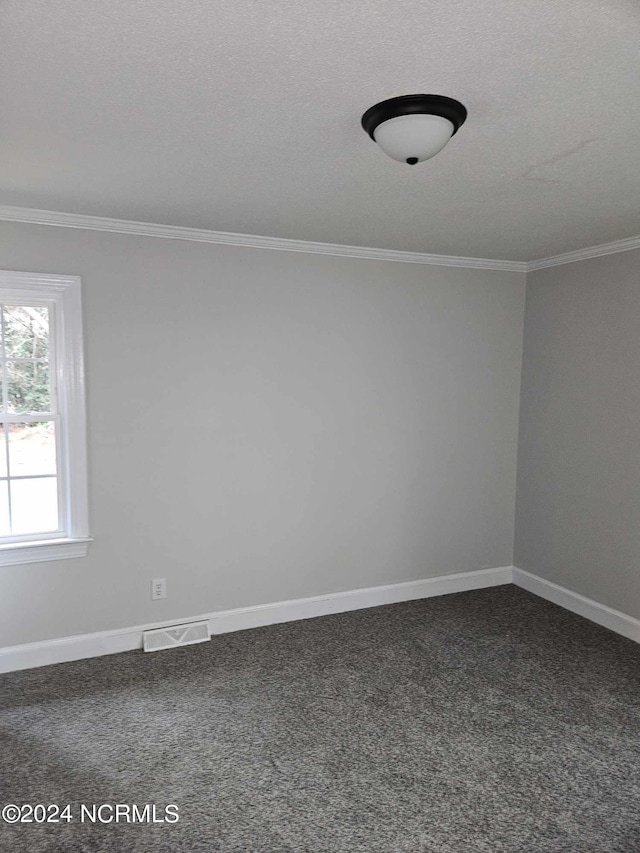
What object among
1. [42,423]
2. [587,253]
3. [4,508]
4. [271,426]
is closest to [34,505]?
[4,508]

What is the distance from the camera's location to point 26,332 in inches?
130

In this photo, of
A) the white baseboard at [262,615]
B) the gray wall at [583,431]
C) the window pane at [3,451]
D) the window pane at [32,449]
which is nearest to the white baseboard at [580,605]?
the gray wall at [583,431]

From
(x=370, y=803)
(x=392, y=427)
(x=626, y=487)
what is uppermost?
(x=392, y=427)

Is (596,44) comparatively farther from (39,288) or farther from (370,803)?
(39,288)

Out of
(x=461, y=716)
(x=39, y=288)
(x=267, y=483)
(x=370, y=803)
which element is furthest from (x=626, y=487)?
(x=39, y=288)

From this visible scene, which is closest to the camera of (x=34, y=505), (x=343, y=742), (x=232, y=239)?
(x=343, y=742)

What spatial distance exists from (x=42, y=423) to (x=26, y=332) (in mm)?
496

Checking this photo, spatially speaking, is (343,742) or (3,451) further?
(3,451)

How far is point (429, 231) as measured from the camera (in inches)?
137

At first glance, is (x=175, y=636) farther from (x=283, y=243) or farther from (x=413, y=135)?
(x=413, y=135)

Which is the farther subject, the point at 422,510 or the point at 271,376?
the point at 422,510

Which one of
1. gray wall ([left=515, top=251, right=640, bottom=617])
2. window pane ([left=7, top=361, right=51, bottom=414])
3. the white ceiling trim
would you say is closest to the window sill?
window pane ([left=7, top=361, right=51, bottom=414])

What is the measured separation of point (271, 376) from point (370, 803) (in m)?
2.35

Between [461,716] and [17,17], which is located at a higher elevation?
[17,17]
